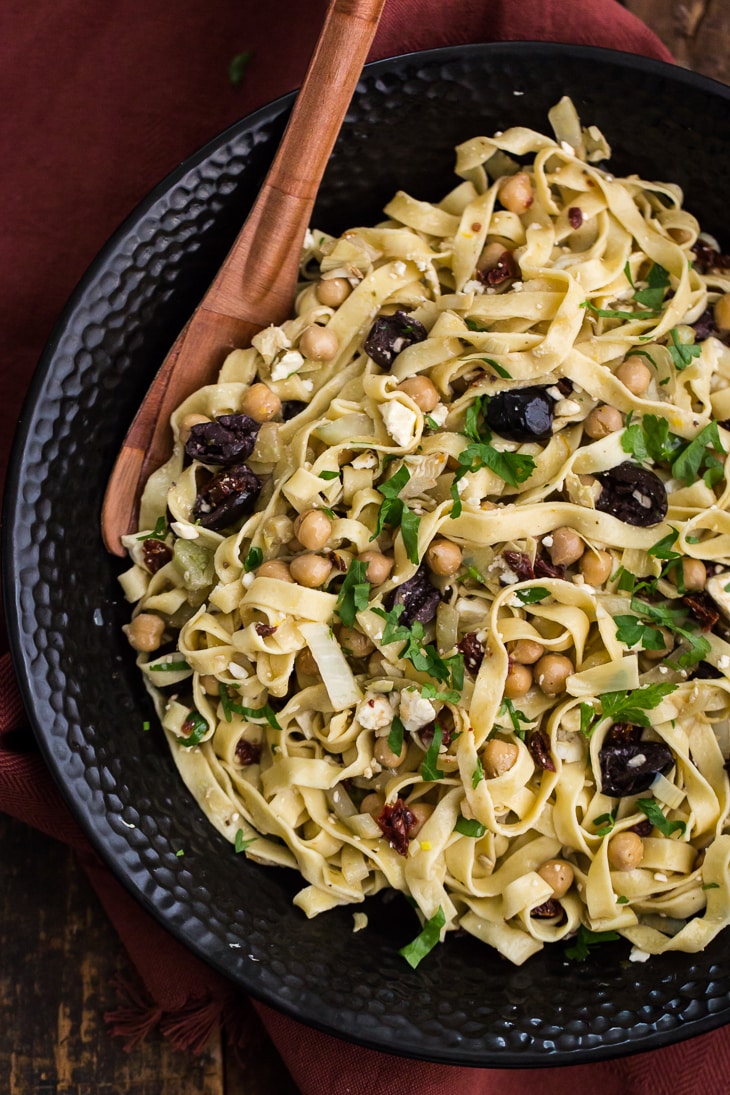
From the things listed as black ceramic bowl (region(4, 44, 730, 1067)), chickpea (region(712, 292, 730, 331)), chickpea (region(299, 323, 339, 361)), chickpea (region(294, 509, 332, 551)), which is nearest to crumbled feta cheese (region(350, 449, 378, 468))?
chickpea (region(294, 509, 332, 551))

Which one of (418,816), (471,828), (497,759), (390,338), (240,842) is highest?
(390,338)

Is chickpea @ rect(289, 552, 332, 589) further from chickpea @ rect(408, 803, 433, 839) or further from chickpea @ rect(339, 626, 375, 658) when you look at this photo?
chickpea @ rect(408, 803, 433, 839)

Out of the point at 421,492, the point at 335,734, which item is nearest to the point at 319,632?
the point at 335,734

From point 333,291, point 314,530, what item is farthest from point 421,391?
point 314,530

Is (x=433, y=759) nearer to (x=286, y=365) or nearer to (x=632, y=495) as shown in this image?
(x=632, y=495)

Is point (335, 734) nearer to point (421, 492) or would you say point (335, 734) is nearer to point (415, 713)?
point (415, 713)

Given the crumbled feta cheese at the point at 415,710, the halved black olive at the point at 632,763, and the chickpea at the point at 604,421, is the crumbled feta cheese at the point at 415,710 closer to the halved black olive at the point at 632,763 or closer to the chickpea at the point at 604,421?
the halved black olive at the point at 632,763
